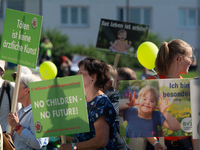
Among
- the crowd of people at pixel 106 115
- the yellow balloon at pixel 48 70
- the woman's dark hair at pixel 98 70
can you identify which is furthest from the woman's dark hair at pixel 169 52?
the yellow balloon at pixel 48 70

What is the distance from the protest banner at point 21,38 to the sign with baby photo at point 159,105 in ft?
4.06

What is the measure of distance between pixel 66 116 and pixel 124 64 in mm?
16370

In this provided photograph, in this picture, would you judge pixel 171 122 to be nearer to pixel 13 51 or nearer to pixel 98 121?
pixel 98 121

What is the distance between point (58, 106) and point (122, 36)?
2.31m

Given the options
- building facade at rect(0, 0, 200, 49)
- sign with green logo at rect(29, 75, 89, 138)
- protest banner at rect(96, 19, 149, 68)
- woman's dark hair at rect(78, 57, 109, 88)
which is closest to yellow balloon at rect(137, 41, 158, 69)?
protest banner at rect(96, 19, 149, 68)

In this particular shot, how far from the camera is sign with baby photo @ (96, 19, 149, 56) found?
4.63 metres

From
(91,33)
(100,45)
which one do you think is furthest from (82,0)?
(100,45)

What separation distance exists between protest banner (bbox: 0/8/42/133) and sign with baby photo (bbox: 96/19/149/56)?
1.50 meters

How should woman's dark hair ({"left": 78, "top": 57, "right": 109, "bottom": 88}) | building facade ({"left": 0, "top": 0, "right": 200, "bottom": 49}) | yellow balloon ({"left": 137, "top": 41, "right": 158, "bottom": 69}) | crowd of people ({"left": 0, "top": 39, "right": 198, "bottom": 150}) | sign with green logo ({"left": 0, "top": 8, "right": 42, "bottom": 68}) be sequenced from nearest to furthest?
crowd of people ({"left": 0, "top": 39, "right": 198, "bottom": 150}) → woman's dark hair ({"left": 78, "top": 57, "right": 109, "bottom": 88}) → sign with green logo ({"left": 0, "top": 8, "right": 42, "bottom": 68}) → yellow balloon ({"left": 137, "top": 41, "right": 158, "bottom": 69}) → building facade ({"left": 0, "top": 0, "right": 200, "bottom": 49})

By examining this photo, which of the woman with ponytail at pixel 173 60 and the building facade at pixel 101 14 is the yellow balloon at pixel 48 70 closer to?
the woman with ponytail at pixel 173 60

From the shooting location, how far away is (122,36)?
469 cm

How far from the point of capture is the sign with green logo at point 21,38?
3.38m

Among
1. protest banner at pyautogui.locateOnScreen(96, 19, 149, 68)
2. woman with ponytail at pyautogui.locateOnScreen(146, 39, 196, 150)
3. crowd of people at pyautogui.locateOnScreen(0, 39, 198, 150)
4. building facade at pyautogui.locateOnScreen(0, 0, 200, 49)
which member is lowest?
crowd of people at pyautogui.locateOnScreen(0, 39, 198, 150)

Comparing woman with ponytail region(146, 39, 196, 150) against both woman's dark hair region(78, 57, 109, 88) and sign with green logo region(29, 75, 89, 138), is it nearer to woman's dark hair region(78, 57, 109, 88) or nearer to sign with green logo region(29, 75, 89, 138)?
woman's dark hair region(78, 57, 109, 88)
